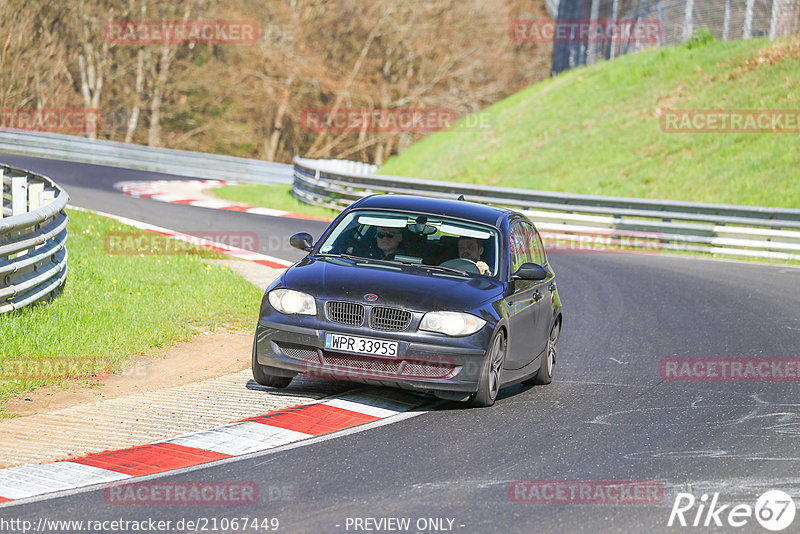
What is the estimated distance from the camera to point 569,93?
129ft

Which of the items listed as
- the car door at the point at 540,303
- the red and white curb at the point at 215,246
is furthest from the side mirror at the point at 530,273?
the red and white curb at the point at 215,246

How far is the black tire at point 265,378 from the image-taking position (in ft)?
27.5

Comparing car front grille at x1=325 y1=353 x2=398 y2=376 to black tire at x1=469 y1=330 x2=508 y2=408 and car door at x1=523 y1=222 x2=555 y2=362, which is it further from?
car door at x1=523 y1=222 x2=555 y2=362

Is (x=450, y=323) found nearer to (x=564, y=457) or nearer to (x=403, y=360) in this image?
(x=403, y=360)

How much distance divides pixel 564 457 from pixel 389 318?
171cm

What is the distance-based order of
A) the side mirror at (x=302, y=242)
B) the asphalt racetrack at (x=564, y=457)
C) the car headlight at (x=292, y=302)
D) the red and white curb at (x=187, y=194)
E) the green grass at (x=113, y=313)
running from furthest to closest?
1. the red and white curb at (x=187, y=194)
2. the side mirror at (x=302, y=242)
3. the green grass at (x=113, y=313)
4. the car headlight at (x=292, y=302)
5. the asphalt racetrack at (x=564, y=457)

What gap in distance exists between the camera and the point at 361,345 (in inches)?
311

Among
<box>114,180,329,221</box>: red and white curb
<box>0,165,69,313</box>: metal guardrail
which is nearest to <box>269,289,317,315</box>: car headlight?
<box>0,165,69,313</box>: metal guardrail

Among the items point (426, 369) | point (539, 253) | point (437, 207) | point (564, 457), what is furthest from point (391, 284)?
point (539, 253)

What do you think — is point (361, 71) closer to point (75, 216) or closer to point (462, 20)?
point (462, 20)

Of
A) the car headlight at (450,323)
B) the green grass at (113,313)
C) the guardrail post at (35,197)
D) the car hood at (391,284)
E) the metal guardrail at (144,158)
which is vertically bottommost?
the metal guardrail at (144,158)

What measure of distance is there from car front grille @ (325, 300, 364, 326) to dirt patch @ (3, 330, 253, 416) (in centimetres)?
163

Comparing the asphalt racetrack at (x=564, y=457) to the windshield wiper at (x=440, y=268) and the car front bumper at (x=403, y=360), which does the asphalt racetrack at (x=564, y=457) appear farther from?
the windshield wiper at (x=440, y=268)

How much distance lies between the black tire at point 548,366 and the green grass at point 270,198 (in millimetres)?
16264
